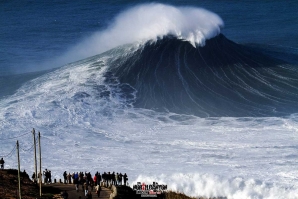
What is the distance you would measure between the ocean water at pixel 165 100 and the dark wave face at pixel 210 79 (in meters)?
0.07

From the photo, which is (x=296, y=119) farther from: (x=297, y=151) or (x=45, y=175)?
(x=45, y=175)

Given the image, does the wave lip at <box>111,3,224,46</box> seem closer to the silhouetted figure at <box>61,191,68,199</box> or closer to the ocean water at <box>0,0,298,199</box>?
the ocean water at <box>0,0,298,199</box>

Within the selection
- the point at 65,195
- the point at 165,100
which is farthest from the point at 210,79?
the point at 65,195

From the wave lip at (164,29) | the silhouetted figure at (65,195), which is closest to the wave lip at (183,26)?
the wave lip at (164,29)

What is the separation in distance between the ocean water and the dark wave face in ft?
0.23

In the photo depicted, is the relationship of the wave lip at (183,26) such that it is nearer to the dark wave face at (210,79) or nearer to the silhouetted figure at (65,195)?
the dark wave face at (210,79)

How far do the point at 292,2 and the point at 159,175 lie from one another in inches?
1771

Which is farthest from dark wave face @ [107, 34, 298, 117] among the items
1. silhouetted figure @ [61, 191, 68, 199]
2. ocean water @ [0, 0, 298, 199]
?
silhouetted figure @ [61, 191, 68, 199]

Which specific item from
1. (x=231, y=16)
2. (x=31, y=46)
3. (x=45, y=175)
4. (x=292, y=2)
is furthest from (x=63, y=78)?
(x=292, y=2)

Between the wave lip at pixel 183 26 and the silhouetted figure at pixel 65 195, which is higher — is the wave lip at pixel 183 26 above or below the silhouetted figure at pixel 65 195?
above

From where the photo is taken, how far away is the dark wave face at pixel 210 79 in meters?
46.0

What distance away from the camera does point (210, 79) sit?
51.0 m

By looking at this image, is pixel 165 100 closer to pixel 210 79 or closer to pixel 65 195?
pixel 210 79

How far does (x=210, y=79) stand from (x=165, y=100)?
4.84 metres
